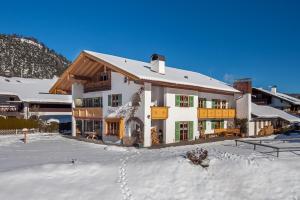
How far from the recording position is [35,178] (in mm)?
15234

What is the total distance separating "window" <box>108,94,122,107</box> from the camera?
27656mm

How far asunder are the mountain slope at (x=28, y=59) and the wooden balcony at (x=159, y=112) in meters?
88.1

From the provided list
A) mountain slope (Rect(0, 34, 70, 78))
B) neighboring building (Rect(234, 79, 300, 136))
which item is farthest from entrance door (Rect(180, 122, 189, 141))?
mountain slope (Rect(0, 34, 70, 78))

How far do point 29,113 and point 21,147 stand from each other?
66.8 ft

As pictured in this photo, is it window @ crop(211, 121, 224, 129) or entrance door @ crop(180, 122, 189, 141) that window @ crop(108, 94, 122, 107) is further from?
window @ crop(211, 121, 224, 129)

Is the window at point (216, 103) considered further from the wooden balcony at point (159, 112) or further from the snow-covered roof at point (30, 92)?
the snow-covered roof at point (30, 92)

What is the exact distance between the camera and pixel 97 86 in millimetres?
30672

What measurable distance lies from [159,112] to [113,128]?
188 inches

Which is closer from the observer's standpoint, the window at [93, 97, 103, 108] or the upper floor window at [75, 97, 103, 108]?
the window at [93, 97, 103, 108]

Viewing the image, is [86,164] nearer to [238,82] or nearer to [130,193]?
[130,193]

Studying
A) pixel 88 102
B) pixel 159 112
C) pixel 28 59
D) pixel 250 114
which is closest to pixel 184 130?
pixel 159 112

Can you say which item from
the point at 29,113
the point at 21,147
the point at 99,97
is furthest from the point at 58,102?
the point at 21,147

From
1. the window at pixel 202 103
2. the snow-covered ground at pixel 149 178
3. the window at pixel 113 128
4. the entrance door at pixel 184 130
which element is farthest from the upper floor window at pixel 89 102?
the snow-covered ground at pixel 149 178

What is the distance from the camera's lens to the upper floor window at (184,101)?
27.8 meters
